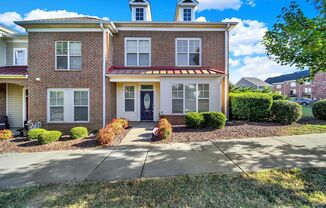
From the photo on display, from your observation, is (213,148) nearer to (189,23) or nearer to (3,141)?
(189,23)

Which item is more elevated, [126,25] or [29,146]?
[126,25]

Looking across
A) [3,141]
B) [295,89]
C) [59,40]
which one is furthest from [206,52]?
[295,89]

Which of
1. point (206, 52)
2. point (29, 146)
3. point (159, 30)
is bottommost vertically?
point (29, 146)

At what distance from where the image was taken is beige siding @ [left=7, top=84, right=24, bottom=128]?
13039mm

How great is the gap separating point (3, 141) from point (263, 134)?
40.8ft

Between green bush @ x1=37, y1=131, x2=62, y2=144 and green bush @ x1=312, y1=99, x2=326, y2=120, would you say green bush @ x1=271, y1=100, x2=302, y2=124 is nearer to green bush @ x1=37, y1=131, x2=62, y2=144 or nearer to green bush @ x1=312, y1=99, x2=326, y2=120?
green bush @ x1=312, y1=99, x2=326, y2=120

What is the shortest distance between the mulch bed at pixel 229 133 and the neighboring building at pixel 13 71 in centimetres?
988

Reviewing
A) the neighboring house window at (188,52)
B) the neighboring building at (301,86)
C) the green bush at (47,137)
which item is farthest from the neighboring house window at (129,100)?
the neighboring building at (301,86)

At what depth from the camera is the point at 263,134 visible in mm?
8734

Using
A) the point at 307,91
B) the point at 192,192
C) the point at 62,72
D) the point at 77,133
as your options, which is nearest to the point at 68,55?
the point at 62,72

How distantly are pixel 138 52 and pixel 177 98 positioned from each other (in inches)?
170

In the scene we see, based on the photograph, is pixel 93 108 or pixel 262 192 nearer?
pixel 262 192

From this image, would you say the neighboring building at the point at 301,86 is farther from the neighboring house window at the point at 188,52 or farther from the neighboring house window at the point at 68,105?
the neighboring house window at the point at 68,105

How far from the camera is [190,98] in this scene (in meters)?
12.0
